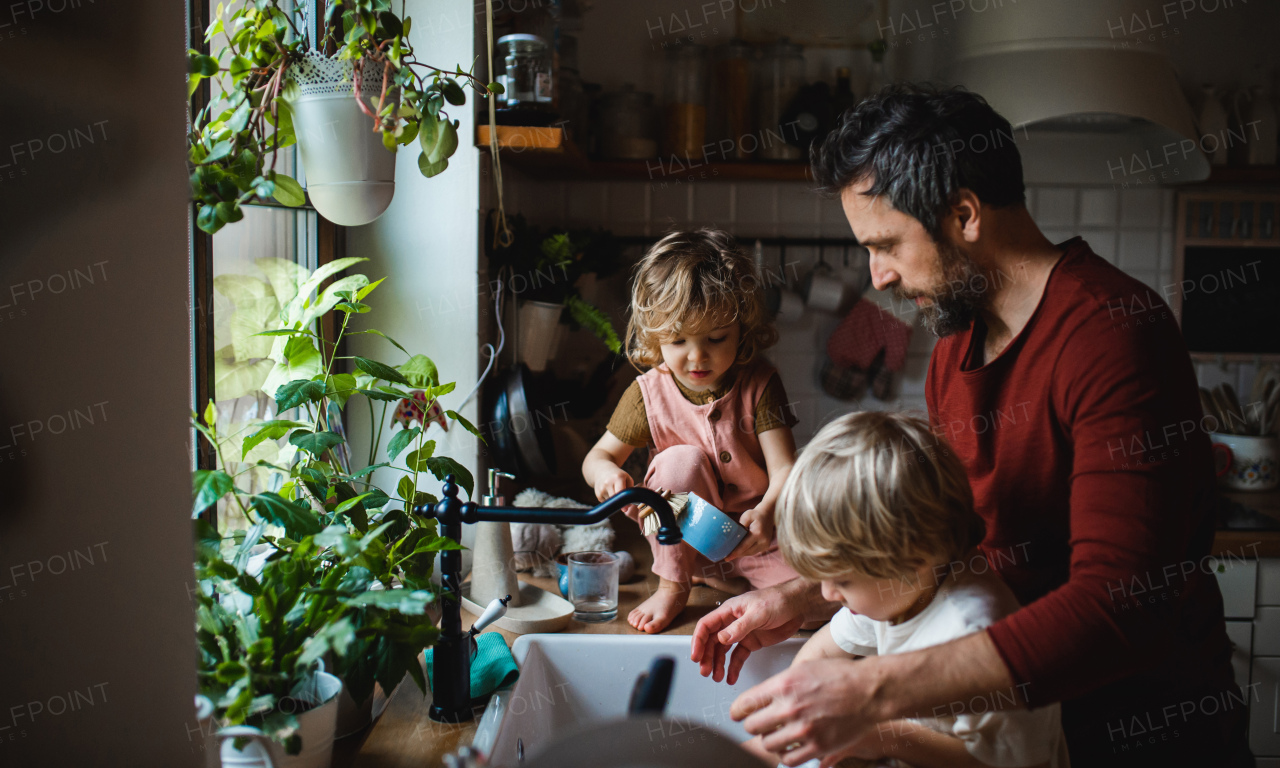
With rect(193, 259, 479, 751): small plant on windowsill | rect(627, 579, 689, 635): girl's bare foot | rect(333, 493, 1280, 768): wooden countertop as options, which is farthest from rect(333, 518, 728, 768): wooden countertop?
rect(627, 579, 689, 635): girl's bare foot

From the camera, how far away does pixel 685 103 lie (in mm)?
2264

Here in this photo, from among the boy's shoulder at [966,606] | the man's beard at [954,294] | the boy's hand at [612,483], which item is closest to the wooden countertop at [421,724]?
the boy's hand at [612,483]

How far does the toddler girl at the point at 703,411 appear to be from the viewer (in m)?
1.42

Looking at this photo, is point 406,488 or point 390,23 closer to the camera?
point 390,23

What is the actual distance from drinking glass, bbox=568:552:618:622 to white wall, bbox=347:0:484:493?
14.6 inches

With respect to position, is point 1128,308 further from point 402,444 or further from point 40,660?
point 40,660

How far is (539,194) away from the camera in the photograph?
2307mm

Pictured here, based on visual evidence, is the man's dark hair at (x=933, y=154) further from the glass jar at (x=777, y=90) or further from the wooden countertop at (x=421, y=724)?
the glass jar at (x=777, y=90)

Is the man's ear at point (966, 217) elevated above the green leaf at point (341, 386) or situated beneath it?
elevated above

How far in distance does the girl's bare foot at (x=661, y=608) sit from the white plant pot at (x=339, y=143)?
747 mm

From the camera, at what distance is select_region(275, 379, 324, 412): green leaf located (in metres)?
1.08

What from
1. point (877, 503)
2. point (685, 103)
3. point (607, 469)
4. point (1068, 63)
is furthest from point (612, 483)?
point (1068, 63)

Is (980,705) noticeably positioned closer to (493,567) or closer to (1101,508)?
(1101,508)

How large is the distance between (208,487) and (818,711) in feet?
1.99
